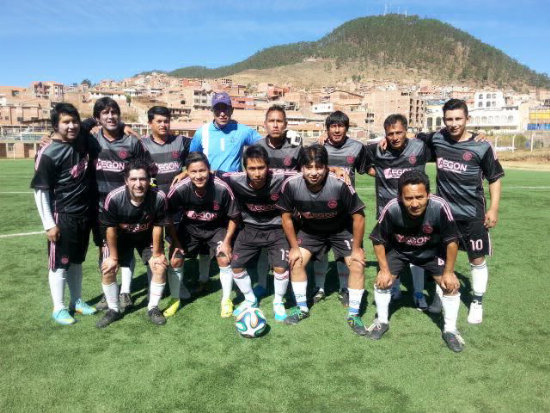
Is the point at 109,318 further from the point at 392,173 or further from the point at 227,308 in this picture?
the point at 392,173

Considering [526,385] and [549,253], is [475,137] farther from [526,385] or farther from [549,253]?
[549,253]

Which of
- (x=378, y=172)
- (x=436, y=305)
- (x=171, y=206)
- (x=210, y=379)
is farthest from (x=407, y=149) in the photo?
(x=210, y=379)

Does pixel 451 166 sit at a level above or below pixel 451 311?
above

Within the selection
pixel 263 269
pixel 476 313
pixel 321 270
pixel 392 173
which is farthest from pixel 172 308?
pixel 476 313

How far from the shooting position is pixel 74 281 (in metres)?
4.58

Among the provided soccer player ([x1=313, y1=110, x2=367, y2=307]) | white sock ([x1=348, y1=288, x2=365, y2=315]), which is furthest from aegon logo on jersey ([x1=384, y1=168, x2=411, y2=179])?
white sock ([x1=348, y1=288, x2=365, y2=315])

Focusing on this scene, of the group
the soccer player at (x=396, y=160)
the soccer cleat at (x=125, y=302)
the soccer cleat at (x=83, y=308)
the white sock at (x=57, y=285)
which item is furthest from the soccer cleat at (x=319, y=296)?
the white sock at (x=57, y=285)

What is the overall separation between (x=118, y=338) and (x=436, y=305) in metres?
3.31

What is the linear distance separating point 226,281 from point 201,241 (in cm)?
56

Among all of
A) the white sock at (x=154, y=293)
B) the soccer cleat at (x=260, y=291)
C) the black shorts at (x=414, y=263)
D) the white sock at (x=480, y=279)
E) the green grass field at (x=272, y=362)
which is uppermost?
the black shorts at (x=414, y=263)

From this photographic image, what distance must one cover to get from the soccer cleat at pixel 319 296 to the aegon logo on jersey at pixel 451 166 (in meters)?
1.94

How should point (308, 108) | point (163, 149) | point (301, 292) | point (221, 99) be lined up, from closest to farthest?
point (301, 292)
point (163, 149)
point (221, 99)
point (308, 108)

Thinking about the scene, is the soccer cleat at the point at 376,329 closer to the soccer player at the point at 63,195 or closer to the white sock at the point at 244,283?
the white sock at the point at 244,283

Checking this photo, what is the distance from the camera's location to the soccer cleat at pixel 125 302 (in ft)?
15.4
